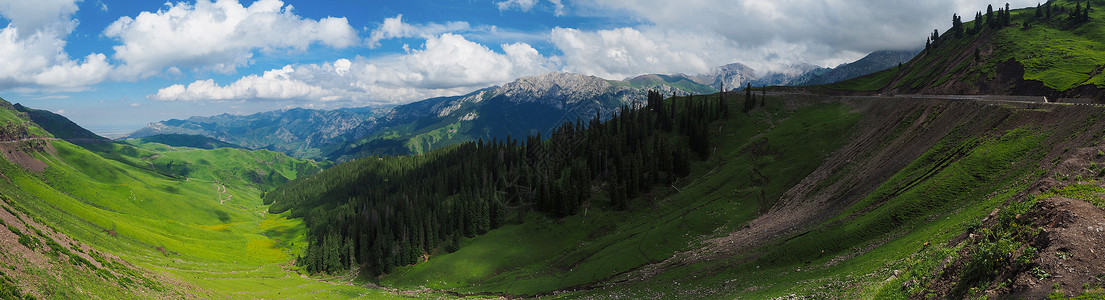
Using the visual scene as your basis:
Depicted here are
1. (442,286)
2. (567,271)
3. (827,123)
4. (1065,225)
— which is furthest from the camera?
(827,123)

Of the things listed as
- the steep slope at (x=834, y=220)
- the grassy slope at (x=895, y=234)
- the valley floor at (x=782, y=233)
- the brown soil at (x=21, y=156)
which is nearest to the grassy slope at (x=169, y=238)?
the valley floor at (x=782, y=233)

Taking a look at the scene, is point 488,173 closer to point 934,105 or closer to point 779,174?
point 779,174

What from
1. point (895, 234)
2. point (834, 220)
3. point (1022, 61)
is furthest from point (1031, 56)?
point (895, 234)

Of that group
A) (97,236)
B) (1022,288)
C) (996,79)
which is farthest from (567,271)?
(996,79)

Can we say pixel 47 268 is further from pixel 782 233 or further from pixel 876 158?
→ pixel 876 158

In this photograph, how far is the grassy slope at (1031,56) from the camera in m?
76.8

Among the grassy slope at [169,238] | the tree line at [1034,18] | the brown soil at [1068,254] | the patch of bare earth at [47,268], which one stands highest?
the tree line at [1034,18]

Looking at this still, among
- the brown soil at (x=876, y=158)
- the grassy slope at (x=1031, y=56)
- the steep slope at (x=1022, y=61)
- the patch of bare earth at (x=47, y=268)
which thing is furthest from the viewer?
the grassy slope at (x=1031, y=56)

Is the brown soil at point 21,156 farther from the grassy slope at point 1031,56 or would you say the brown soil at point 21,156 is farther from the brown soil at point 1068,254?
the grassy slope at point 1031,56

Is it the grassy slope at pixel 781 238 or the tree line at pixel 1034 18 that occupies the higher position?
the tree line at pixel 1034 18

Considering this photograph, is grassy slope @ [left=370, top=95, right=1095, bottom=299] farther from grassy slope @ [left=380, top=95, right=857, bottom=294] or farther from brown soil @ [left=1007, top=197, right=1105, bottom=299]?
brown soil @ [left=1007, top=197, right=1105, bottom=299]

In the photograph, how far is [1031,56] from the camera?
314ft

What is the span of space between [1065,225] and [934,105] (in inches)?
2950

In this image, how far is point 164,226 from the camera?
448 feet
